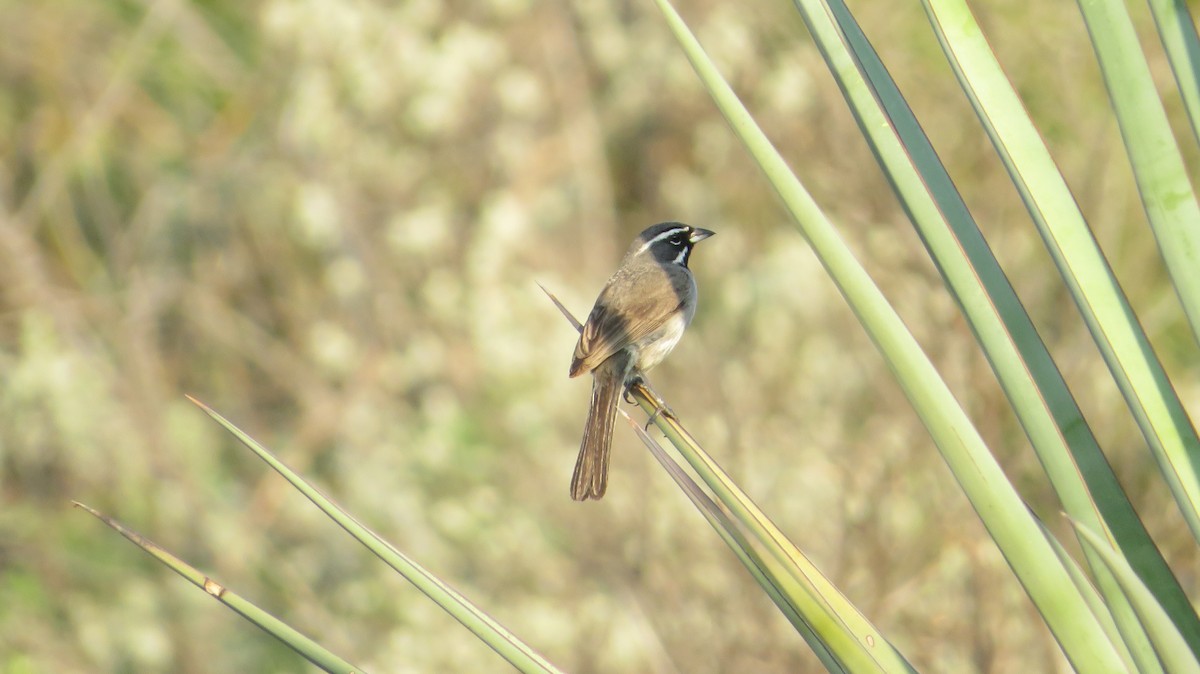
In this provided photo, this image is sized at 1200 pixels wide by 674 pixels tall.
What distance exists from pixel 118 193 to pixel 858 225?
5.80 metres

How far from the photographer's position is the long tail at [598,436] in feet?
12.8

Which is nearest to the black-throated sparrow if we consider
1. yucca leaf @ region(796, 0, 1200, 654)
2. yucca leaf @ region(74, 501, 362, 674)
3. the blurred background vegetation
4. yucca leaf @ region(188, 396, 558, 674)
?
the blurred background vegetation

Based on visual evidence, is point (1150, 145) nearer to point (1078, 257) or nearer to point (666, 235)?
point (1078, 257)

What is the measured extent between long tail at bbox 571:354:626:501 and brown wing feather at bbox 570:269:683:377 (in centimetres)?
9

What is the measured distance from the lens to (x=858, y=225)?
6.25 m

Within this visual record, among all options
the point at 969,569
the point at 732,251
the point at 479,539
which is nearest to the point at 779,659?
the point at 969,569

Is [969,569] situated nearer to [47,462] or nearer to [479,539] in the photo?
[479,539]

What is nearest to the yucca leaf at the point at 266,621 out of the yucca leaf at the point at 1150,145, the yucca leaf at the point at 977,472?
the yucca leaf at the point at 977,472

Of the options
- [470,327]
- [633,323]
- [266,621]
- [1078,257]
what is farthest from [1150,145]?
[470,327]

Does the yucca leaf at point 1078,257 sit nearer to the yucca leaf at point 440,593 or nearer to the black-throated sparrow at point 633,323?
the yucca leaf at point 440,593

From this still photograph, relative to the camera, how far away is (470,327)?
7418mm

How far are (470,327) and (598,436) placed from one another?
11.2 feet

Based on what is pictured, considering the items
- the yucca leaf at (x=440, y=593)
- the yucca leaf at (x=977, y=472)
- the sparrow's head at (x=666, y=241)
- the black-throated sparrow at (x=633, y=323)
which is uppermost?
the sparrow's head at (x=666, y=241)

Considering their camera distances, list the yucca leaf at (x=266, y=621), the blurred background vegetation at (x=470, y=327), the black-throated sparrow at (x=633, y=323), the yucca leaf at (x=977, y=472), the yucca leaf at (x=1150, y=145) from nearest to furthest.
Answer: the yucca leaf at (x=977, y=472) < the yucca leaf at (x=1150, y=145) < the yucca leaf at (x=266, y=621) < the black-throated sparrow at (x=633, y=323) < the blurred background vegetation at (x=470, y=327)
